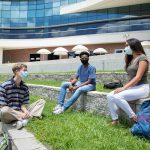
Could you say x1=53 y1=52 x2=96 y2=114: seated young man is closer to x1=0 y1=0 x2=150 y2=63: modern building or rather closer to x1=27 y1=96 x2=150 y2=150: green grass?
x1=27 y1=96 x2=150 y2=150: green grass

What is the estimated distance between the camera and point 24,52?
2034 inches

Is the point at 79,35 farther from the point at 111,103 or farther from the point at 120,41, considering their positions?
the point at 111,103

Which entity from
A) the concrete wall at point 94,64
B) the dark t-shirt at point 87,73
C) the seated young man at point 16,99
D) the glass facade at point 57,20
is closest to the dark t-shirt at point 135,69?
the seated young man at point 16,99

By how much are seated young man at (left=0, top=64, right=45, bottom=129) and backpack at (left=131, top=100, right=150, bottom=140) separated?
236 centimetres

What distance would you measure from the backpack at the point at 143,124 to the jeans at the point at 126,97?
1.75 ft

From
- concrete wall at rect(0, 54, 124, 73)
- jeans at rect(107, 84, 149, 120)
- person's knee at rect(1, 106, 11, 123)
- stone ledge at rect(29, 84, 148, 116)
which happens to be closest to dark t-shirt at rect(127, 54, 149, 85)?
jeans at rect(107, 84, 149, 120)

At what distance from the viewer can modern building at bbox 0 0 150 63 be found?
4078 cm

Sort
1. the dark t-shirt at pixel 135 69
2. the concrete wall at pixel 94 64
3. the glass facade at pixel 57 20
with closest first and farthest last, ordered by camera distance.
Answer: the dark t-shirt at pixel 135 69
the concrete wall at pixel 94 64
the glass facade at pixel 57 20

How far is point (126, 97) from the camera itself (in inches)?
272

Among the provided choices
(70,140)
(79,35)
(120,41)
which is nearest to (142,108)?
(70,140)

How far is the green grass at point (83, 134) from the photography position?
18.6ft

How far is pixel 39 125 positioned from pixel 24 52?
4454 centimetres

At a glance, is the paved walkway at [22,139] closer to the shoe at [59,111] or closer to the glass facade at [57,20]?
the shoe at [59,111]

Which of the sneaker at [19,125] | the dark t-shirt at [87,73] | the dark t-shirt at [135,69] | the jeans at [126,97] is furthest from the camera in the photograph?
the dark t-shirt at [87,73]
